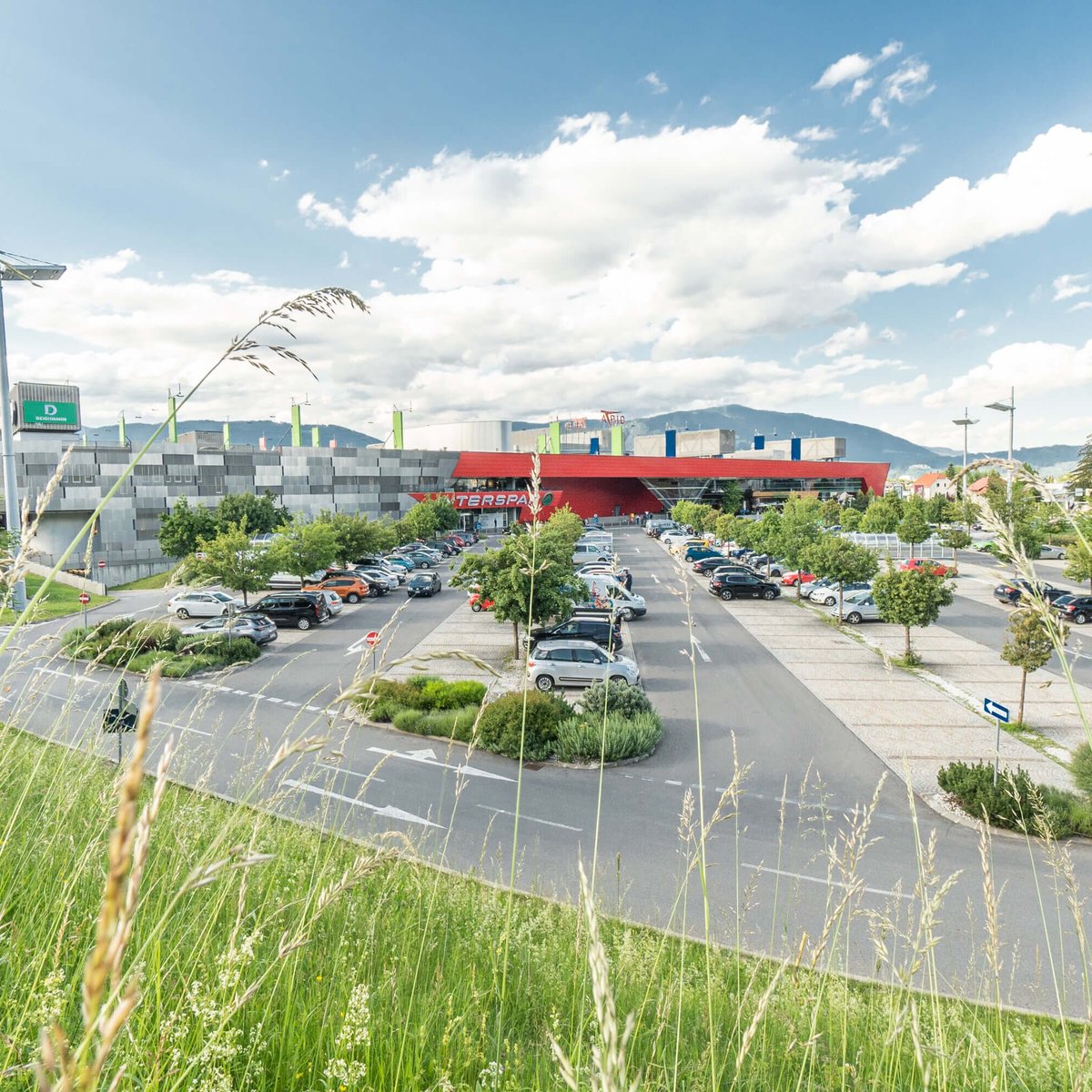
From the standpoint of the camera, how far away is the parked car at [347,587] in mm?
30719

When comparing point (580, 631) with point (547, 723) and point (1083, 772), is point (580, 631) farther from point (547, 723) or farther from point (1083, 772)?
point (1083, 772)

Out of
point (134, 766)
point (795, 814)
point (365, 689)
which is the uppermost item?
point (134, 766)

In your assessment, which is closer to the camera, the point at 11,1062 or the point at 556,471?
the point at 11,1062

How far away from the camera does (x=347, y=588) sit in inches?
1212

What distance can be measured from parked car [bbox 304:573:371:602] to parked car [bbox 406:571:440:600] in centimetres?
219

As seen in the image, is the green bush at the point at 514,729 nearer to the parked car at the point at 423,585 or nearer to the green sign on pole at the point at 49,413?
the parked car at the point at 423,585

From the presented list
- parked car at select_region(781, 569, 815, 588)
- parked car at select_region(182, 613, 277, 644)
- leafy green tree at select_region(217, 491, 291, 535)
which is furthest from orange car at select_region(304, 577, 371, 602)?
parked car at select_region(781, 569, 815, 588)

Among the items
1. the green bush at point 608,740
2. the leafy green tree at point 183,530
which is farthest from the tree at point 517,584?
the leafy green tree at point 183,530

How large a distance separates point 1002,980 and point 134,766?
8527 millimetres

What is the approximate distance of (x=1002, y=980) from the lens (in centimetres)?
655

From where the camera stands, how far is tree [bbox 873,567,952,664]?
18312mm

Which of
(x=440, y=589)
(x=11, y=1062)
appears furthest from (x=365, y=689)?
(x=440, y=589)

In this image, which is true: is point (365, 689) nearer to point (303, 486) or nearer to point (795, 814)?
point (795, 814)

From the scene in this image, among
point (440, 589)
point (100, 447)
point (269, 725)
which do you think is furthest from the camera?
point (100, 447)
